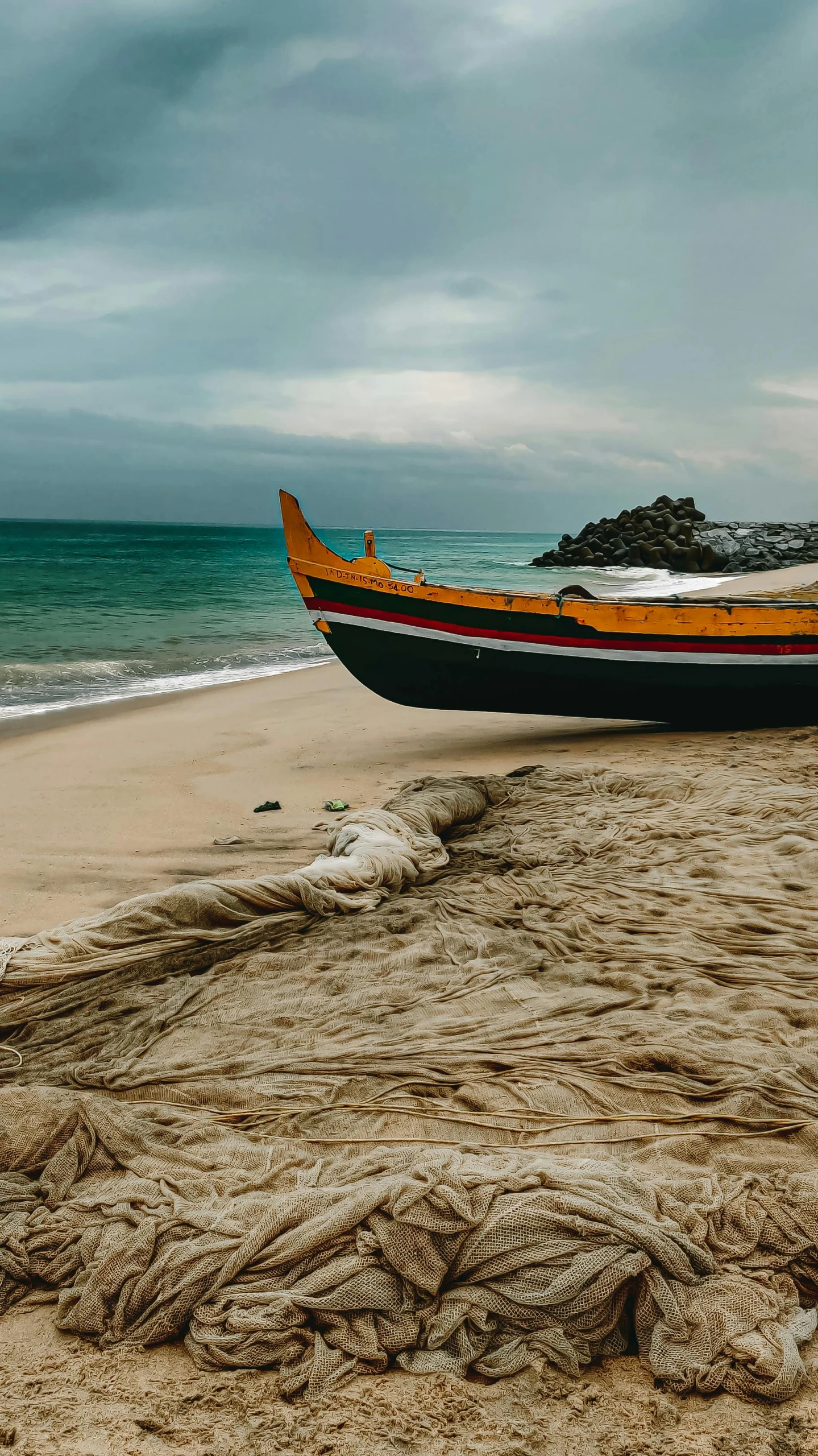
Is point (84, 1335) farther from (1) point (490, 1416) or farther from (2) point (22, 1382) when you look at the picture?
(1) point (490, 1416)

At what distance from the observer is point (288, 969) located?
9.97ft

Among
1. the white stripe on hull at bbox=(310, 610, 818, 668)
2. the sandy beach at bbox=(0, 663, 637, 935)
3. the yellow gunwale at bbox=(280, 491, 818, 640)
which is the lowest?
the sandy beach at bbox=(0, 663, 637, 935)

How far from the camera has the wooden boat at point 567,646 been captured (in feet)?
23.4

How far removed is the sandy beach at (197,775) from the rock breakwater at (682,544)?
2656 cm

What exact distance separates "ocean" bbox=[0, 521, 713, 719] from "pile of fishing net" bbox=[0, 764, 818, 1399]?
5.10 metres

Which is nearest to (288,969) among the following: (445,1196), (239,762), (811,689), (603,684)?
(445,1196)

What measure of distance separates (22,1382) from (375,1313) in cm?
65

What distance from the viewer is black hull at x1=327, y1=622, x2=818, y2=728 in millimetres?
7219

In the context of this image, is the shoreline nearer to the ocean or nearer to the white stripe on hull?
the ocean

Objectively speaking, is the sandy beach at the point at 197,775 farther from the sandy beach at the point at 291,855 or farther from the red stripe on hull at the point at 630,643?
the red stripe on hull at the point at 630,643

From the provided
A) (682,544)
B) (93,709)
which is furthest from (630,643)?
(682,544)

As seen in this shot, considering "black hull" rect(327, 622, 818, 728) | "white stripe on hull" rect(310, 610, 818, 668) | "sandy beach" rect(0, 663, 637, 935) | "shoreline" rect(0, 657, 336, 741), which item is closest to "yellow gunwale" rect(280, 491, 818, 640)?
"white stripe on hull" rect(310, 610, 818, 668)

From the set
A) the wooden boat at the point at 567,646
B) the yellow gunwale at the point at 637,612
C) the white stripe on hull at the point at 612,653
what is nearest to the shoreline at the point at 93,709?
the wooden boat at the point at 567,646

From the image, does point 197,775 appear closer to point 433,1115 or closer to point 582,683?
point 582,683
